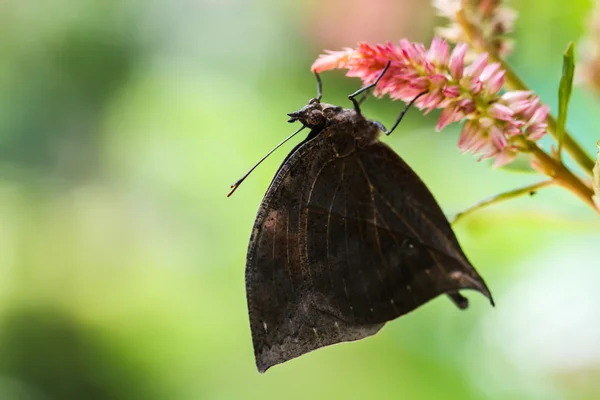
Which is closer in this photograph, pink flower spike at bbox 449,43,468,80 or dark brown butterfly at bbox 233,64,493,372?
pink flower spike at bbox 449,43,468,80

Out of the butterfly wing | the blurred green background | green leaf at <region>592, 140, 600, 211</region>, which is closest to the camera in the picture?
green leaf at <region>592, 140, 600, 211</region>

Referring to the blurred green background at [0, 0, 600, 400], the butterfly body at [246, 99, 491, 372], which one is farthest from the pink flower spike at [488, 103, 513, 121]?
the blurred green background at [0, 0, 600, 400]

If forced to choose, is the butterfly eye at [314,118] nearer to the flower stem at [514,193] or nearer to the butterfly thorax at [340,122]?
the butterfly thorax at [340,122]

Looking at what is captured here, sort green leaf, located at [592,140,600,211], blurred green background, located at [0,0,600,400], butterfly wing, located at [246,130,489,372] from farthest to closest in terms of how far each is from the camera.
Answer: blurred green background, located at [0,0,600,400]
butterfly wing, located at [246,130,489,372]
green leaf, located at [592,140,600,211]

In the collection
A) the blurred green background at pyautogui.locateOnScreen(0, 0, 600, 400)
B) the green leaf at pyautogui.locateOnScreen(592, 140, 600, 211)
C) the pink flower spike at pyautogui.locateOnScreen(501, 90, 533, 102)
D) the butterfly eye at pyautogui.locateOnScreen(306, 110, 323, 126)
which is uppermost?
the blurred green background at pyautogui.locateOnScreen(0, 0, 600, 400)

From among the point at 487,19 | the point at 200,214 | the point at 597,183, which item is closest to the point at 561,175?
the point at 597,183

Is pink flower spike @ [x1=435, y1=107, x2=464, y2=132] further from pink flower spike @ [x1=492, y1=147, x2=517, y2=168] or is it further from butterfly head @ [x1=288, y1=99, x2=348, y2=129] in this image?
butterfly head @ [x1=288, y1=99, x2=348, y2=129]

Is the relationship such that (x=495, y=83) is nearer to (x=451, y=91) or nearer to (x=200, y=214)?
(x=451, y=91)

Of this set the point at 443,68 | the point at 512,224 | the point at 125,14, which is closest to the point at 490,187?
the point at 512,224
